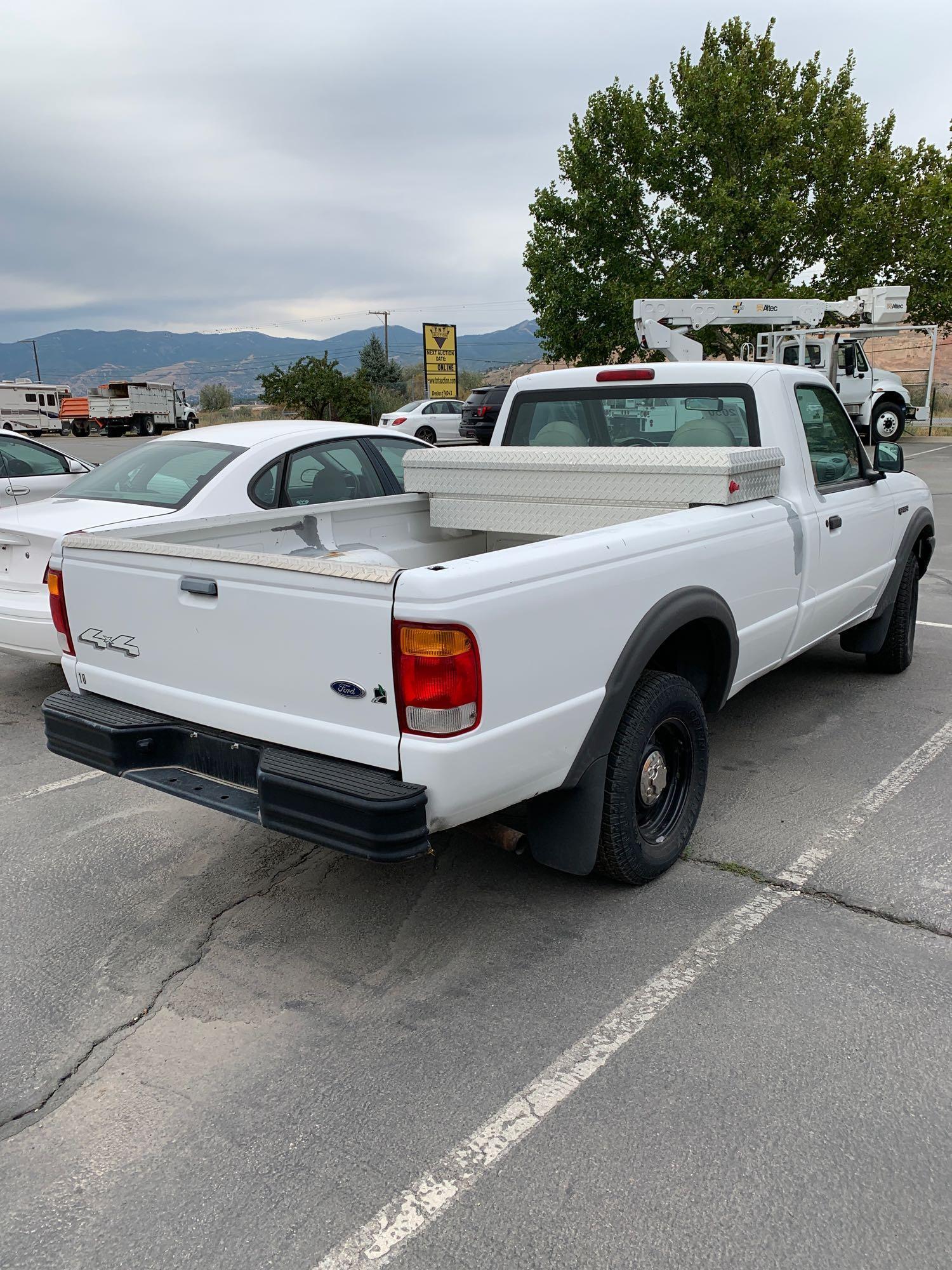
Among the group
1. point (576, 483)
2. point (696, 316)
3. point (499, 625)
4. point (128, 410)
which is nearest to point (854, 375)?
point (696, 316)

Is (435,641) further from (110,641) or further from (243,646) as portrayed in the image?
(110,641)

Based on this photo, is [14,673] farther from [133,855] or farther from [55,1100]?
[55,1100]

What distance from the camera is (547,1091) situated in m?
2.56

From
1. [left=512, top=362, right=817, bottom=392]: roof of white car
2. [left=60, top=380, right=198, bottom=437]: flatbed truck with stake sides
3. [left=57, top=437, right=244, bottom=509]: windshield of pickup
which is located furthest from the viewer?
[left=60, top=380, right=198, bottom=437]: flatbed truck with stake sides

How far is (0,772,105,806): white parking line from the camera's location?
4672 mm

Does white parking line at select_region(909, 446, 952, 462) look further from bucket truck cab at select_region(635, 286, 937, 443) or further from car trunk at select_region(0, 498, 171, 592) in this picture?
car trunk at select_region(0, 498, 171, 592)

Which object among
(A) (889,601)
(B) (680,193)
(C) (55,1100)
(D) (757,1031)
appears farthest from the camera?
(B) (680,193)

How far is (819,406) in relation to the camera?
16.3 feet

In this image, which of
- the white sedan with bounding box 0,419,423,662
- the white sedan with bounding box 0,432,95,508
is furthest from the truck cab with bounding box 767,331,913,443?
the white sedan with bounding box 0,432,95,508

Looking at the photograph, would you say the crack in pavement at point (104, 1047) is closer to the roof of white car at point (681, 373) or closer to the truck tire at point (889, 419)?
the roof of white car at point (681, 373)

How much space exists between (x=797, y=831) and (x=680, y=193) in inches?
1132

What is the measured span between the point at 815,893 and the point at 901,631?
10.1 feet

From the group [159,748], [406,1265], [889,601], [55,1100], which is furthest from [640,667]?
[889,601]

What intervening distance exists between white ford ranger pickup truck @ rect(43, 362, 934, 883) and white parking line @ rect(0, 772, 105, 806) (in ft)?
4.63
